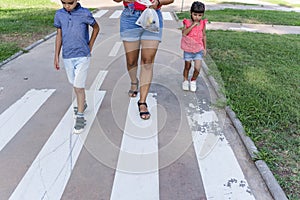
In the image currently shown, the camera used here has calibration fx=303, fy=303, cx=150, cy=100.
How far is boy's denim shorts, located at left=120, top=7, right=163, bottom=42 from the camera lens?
3.41 m

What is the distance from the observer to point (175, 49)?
6.92 m

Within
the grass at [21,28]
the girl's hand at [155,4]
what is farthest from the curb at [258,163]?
the grass at [21,28]

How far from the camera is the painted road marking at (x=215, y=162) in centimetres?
256

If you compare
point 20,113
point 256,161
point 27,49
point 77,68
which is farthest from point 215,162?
point 27,49

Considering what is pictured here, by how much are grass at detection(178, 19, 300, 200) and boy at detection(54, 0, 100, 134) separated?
6.41 feet

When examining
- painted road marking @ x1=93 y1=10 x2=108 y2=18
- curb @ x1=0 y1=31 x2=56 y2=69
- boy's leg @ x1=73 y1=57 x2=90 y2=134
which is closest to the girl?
boy's leg @ x1=73 y1=57 x2=90 y2=134

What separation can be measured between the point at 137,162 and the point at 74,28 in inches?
58.5

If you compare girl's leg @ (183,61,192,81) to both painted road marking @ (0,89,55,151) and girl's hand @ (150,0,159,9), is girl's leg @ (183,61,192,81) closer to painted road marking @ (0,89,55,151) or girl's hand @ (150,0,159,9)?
girl's hand @ (150,0,159,9)

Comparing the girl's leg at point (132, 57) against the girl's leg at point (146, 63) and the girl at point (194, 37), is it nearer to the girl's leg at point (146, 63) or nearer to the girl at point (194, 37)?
→ the girl's leg at point (146, 63)

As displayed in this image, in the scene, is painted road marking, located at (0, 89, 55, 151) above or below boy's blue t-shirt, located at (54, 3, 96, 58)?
below

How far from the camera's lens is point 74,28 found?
3.08m

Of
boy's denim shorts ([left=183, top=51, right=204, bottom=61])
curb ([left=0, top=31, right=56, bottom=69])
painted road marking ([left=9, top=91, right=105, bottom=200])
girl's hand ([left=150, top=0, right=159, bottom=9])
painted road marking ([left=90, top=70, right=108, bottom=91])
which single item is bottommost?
painted road marking ([left=9, top=91, right=105, bottom=200])

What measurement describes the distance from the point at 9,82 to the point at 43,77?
1.67ft

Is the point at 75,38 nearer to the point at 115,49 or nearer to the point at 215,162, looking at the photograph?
the point at 215,162
